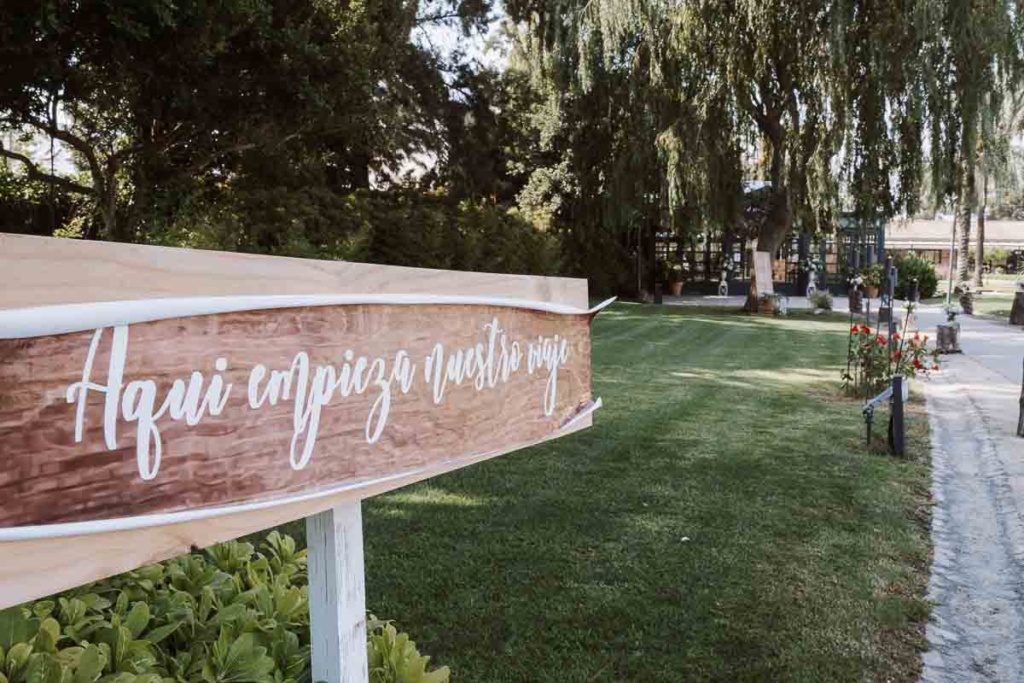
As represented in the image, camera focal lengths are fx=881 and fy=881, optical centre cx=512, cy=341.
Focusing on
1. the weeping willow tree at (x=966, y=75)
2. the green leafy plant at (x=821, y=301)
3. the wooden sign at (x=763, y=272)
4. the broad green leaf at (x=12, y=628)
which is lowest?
the green leafy plant at (x=821, y=301)

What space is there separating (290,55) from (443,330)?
425 inches

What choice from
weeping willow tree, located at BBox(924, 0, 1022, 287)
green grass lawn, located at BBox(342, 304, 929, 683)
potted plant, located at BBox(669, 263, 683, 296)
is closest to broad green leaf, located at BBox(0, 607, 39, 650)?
green grass lawn, located at BBox(342, 304, 929, 683)

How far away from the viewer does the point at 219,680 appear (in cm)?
163

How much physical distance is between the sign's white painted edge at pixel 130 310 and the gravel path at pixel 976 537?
102 inches

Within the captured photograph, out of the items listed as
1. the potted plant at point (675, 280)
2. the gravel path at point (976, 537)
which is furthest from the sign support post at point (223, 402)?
the potted plant at point (675, 280)

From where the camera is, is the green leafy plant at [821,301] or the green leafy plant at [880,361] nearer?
the green leafy plant at [880,361]

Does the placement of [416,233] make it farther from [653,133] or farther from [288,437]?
[288,437]

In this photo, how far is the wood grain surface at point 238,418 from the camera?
959 millimetres

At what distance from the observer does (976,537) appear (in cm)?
445

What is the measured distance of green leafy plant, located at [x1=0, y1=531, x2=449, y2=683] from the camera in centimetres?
154

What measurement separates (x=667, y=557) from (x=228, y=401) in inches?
118

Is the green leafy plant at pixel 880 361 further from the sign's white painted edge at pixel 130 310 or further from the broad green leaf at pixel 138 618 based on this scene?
the sign's white painted edge at pixel 130 310

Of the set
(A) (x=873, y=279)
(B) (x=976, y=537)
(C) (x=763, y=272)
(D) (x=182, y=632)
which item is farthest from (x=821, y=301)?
(D) (x=182, y=632)

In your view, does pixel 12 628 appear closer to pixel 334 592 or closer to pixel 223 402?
pixel 334 592
